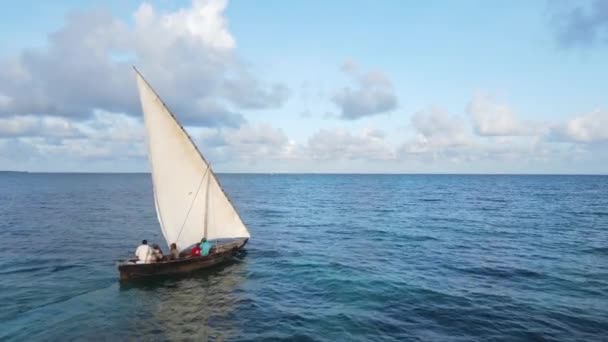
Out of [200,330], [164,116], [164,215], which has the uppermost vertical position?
[164,116]

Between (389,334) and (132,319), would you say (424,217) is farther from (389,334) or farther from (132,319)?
(132,319)

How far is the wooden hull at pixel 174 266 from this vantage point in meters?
26.0

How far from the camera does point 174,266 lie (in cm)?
2767

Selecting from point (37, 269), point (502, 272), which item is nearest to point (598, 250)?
point (502, 272)

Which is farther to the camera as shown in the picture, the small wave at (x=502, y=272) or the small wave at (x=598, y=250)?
the small wave at (x=598, y=250)

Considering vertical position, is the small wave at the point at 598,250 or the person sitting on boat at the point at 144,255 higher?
the person sitting on boat at the point at 144,255

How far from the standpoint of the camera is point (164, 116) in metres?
27.3

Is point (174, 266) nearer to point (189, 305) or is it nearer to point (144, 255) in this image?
point (144, 255)

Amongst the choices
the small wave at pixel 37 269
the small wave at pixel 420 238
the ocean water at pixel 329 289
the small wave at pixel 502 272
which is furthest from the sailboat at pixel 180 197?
the small wave at pixel 420 238

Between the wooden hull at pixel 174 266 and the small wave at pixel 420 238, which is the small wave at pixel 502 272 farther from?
the wooden hull at pixel 174 266

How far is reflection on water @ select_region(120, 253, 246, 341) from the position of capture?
62.3 feet

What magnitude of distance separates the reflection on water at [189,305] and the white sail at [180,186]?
3.69 meters

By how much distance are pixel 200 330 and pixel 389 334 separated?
9.42 m

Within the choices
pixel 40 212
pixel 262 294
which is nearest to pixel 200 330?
pixel 262 294
